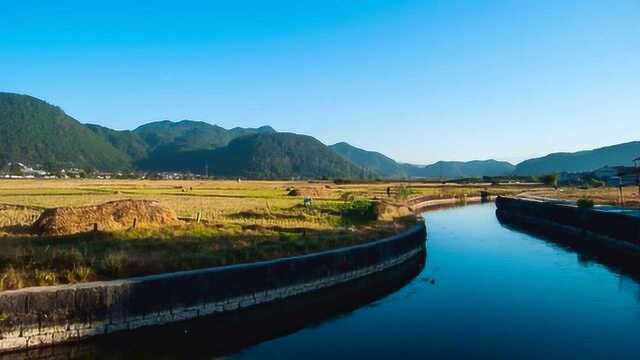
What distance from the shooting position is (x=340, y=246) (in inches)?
1027

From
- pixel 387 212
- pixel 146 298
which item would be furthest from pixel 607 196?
pixel 146 298

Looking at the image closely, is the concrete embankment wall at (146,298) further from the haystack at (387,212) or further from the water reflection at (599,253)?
the haystack at (387,212)

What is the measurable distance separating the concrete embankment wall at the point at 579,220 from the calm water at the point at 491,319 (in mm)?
5025

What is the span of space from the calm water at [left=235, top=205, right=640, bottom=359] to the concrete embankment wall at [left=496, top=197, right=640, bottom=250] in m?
5.03

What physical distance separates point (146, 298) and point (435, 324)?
9.20 metres

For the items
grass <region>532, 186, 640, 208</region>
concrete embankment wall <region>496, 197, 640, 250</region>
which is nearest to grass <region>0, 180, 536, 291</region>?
concrete embankment wall <region>496, 197, 640, 250</region>

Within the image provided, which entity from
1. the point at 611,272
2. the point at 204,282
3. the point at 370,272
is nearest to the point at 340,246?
the point at 370,272

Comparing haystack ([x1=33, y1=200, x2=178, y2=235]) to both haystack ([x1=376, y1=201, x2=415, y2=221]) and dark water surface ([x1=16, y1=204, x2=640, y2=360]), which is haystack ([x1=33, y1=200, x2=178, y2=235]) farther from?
haystack ([x1=376, y1=201, x2=415, y2=221])

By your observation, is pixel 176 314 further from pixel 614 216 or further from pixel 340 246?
pixel 614 216

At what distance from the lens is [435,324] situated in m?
18.3

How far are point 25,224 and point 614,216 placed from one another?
35.5 m

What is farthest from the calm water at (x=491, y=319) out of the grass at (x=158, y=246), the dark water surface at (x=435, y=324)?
the grass at (x=158, y=246)

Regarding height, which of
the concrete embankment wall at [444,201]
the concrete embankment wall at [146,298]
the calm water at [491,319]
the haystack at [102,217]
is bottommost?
the calm water at [491,319]

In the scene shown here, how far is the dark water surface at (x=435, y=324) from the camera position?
15414mm
